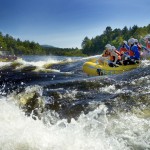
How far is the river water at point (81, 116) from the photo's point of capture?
555cm

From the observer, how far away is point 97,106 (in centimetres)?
937

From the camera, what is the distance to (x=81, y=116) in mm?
7480

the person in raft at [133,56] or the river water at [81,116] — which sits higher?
the person in raft at [133,56]

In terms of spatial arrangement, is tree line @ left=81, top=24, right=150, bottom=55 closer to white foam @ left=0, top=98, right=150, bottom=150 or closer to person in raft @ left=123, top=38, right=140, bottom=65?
person in raft @ left=123, top=38, right=140, bottom=65

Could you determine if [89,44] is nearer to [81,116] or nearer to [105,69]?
[105,69]

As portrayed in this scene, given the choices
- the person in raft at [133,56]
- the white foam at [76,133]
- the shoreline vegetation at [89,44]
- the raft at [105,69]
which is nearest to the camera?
the white foam at [76,133]

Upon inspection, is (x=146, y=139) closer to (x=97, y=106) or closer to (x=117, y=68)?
(x=97, y=106)

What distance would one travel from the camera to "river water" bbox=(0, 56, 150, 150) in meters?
5.55

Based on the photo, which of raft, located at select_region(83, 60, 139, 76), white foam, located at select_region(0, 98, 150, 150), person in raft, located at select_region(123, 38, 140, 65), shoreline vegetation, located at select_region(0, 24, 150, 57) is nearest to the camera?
white foam, located at select_region(0, 98, 150, 150)

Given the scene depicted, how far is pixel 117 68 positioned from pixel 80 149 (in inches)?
470

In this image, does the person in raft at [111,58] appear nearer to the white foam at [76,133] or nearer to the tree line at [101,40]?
the white foam at [76,133]

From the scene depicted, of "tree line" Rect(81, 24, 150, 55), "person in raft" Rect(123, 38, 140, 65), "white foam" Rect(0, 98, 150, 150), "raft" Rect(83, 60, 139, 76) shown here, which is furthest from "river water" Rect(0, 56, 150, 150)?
"tree line" Rect(81, 24, 150, 55)

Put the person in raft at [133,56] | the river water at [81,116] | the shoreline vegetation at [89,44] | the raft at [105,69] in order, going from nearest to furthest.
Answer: the river water at [81,116] < the raft at [105,69] < the person in raft at [133,56] < the shoreline vegetation at [89,44]

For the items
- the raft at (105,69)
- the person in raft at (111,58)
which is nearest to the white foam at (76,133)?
the raft at (105,69)
